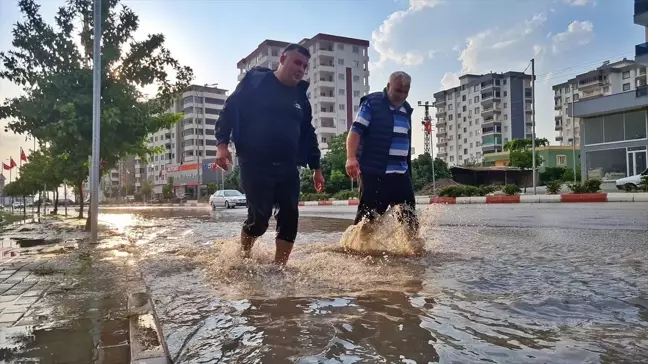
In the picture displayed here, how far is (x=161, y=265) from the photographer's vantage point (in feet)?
14.5

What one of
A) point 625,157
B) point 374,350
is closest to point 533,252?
point 374,350

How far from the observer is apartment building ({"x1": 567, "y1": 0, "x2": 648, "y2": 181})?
3228 centimetres

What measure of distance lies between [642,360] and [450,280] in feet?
4.96

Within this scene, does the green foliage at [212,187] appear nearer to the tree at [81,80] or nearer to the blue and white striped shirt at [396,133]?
the tree at [81,80]

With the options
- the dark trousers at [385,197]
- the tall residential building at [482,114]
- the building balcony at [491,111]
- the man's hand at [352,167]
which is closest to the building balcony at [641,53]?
the dark trousers at [385,197]

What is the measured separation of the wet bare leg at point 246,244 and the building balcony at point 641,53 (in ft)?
115

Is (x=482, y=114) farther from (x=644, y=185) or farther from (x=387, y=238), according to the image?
(x=387, y=238)

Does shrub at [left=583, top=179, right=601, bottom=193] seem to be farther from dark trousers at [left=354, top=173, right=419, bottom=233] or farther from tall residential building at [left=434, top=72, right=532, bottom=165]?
tall residential building at [left=434, top=72, right=532, bottom=165]

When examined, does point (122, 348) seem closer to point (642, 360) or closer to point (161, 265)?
point (642, 360)

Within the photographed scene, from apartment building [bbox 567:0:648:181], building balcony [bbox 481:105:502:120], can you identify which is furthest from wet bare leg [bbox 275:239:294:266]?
building balcony [bbox 481:105:502:120]

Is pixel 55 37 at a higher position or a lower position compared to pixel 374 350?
higher

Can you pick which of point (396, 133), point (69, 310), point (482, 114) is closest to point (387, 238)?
point (396, 133)

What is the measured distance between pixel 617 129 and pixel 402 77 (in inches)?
1398

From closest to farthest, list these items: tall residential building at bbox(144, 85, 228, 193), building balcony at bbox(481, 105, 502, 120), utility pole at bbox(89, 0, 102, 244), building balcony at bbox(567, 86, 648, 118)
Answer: utility pole at bbox(89, 0, 102, 244) < building balcony at bbox(567, 86, 648, 118) < building balcony at bbox(481, 105, 502, 120) < tall residential building at bbox(144, 85, 228, 193)
